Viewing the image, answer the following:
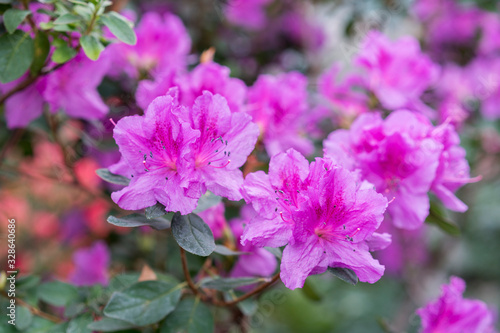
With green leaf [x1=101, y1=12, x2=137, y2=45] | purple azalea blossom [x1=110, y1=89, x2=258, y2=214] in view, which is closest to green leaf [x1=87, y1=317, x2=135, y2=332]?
purple azalea blossom [x1=110, y1=89, x2=258, y2=214]

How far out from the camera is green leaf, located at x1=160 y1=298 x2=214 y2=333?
0.85 meters

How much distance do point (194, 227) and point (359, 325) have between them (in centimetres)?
253

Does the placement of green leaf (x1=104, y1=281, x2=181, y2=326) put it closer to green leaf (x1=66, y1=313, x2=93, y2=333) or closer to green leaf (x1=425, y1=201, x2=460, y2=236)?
green leaf (x1=66, y1=313, x2=93, y2=333)

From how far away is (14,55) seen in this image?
0.89m

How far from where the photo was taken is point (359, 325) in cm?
300

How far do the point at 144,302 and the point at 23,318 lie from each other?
25cm

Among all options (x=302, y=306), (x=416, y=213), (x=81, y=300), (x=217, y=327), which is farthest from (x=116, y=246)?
(x=302, y=306)

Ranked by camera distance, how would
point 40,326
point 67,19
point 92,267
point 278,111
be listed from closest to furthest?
point 67,19 → point 40,326 → point 278,111 → point 92,267

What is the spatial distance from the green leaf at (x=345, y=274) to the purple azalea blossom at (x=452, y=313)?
0.32m

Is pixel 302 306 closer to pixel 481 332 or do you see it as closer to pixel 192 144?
pixel 481 332

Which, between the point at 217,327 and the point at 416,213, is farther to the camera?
the point at 217,327

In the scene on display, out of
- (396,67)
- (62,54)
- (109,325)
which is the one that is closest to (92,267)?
(109,325)

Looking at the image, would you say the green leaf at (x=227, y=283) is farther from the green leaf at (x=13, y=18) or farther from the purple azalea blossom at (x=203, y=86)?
the green leaf at (x=13, y=18)

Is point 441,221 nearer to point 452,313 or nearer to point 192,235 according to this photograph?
point 452,313
